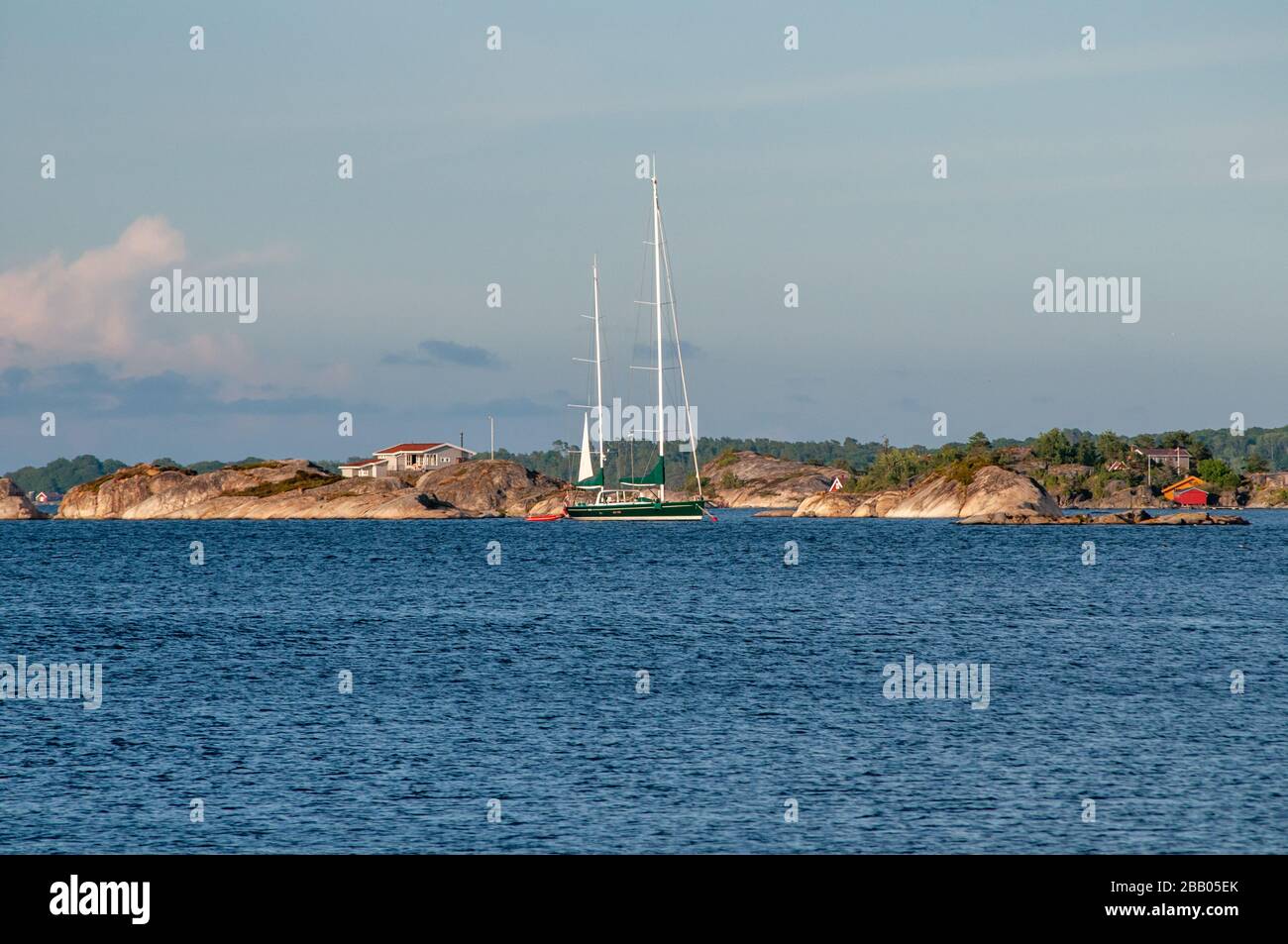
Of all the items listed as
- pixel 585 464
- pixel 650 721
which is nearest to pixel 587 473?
pixel 585 464

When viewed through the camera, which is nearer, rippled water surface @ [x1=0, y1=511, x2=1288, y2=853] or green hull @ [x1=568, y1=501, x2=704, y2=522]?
rippled water surface @ [x1=0, y1=511, x2=1288, y2=853]

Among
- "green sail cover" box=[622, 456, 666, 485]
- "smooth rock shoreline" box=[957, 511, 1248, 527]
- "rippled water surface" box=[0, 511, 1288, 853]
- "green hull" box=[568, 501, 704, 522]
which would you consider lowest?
"smooth rock shoreline" box=[957, 511, 1248, 527]

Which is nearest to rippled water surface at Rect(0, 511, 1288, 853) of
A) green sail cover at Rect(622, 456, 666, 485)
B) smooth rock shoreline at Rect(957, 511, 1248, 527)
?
green sail cover at Rect(622, 456, 666, 485)

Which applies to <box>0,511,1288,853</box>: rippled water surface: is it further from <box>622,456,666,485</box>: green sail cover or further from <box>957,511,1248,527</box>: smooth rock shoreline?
<box>957,511,1248,527</box>: smooth rock shoreline

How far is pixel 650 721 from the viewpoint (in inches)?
1442

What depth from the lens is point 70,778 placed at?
29.3 meters

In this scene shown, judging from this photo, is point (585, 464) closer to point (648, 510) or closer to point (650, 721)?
point (648, 510)

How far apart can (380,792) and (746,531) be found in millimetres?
150076

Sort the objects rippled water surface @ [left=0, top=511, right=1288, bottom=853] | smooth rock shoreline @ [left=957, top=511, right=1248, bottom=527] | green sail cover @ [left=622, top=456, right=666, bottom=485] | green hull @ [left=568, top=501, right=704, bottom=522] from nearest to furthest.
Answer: rippled water surface @ [left=0, top=511, right=1288, bottom=853]
green sail cover @ [left=622, top=456, right=666, bottom=485]
green hull @ [left=568, top=501, right=704, bottom=522]
smooth rock shoreline @ [left=957, top=511, right=1248, bottom=527]

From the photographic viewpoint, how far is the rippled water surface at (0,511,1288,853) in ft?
82.3
